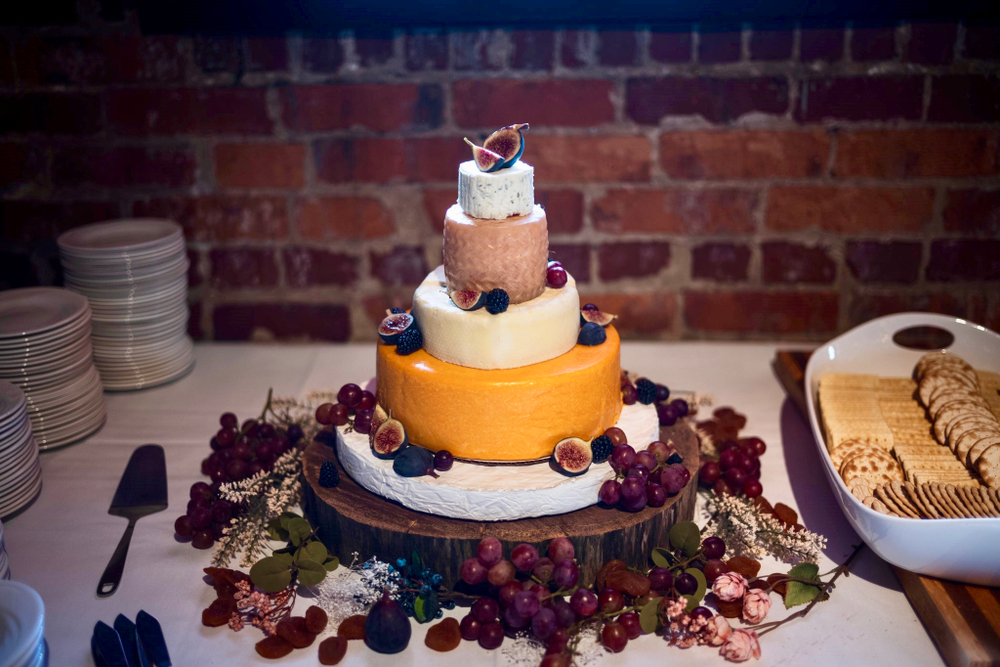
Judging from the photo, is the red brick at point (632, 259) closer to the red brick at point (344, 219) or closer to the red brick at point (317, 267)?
the red brick at point (344, 219)

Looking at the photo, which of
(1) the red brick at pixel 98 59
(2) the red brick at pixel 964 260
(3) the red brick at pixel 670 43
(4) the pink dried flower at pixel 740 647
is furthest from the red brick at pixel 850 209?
(1) the red brick at pixel 98 59

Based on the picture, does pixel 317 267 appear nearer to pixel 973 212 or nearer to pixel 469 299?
pixel 469 299

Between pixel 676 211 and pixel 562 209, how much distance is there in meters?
0.37

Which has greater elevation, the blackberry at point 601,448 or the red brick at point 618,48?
the red brick at point 618,48

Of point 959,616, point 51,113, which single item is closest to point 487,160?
point 959,616

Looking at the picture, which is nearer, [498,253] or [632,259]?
[498,253]

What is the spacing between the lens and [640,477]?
1.68 m

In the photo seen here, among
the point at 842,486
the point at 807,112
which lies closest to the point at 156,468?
the point at 842,486

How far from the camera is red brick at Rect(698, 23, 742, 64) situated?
251cm

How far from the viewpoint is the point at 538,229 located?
1.71m

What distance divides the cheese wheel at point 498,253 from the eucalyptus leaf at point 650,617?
0.66 m

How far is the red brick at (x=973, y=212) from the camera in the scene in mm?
2615

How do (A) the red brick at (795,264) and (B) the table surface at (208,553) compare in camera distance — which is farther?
(A) the red brick at (795,264)

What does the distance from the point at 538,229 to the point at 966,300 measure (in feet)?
5.90
